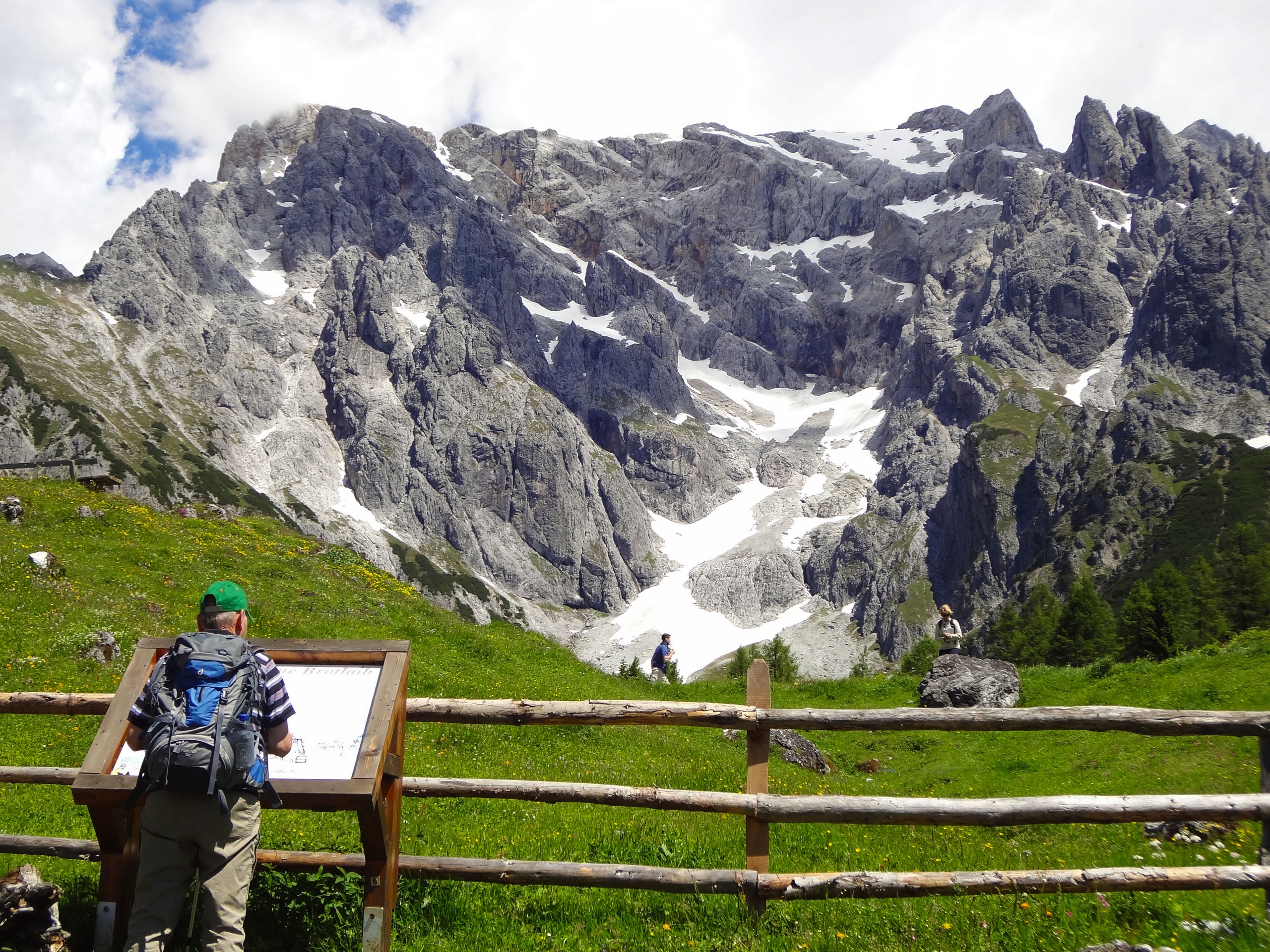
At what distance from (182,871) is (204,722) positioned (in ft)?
4.54

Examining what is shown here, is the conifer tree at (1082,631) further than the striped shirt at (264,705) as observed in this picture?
Yes

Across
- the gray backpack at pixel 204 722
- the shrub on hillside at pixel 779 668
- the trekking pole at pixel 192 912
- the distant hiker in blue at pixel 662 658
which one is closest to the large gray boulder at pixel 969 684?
the shrub on hillside at pixel 779 668

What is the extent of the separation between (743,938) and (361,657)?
4930mm

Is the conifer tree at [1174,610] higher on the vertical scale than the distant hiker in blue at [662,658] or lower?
higher

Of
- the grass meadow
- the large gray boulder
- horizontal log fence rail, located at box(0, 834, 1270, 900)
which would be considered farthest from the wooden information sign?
the large gray boulder

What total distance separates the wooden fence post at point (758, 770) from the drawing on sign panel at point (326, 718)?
13.7 ft

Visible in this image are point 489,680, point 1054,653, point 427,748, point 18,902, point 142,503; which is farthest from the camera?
point 1054,653

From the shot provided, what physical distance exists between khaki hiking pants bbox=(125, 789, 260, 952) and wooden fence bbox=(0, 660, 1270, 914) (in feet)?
6.47

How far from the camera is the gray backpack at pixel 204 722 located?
6.61 meters

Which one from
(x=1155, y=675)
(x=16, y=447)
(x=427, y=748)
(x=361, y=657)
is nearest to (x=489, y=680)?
(x=427, y=748)

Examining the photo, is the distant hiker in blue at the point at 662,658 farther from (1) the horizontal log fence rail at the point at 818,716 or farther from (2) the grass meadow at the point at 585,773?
(1) the horizontal log fence rail at the point at 818,716

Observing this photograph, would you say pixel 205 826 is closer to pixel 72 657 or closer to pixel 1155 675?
pixel 72 657

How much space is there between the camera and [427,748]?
15.7 meters

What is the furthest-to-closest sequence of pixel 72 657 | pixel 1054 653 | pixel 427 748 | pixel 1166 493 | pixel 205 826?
pixel 1166 493 → pixel 1054 653 → pixel 72 657 → pixel 427 748 → pixel 205 826
